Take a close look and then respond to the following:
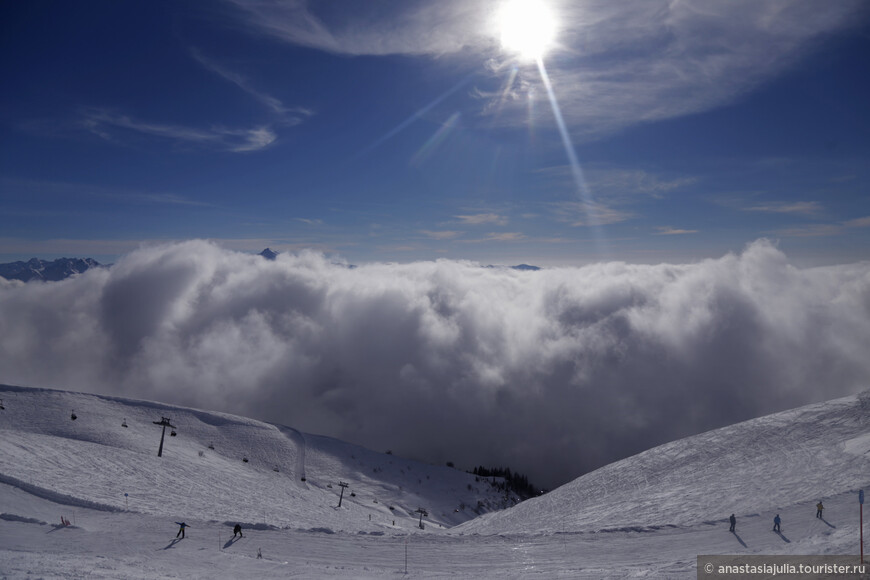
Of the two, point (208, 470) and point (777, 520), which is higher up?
point (777, 520)

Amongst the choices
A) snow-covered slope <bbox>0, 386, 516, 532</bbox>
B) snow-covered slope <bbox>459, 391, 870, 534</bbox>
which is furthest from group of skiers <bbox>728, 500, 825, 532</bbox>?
snow-covered slope <bbox>0, 386, 516, 532</bbox>

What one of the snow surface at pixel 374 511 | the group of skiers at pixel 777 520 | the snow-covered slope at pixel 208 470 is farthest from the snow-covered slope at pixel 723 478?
the snow-covered slope at pixel 208 470

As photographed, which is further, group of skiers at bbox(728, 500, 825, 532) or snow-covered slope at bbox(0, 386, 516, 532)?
snow-covered slope at bbox(0, 386, 516, 532)

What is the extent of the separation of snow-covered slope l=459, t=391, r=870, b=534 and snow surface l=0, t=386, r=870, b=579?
0.21 metres

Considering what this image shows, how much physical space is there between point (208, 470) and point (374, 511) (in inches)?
788

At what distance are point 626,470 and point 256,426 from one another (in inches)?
2328

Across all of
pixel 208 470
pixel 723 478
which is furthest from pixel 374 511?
pixel 723 478

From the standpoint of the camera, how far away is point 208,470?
46.2 meters

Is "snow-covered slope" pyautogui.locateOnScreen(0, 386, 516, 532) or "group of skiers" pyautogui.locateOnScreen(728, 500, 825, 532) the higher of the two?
"group of skiers" pyautogui.locateOnScreen(728, 500, 825, 532)

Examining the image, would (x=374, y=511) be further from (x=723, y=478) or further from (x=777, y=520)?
(x=777, y=520)

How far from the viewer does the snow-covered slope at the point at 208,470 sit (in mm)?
31688

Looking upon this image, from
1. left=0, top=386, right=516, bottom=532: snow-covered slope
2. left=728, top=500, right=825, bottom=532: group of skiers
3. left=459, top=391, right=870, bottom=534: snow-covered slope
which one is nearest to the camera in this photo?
left=728, top=500, right=825, bottom=532: group of skiers

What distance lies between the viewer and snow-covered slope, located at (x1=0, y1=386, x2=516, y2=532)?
104 feet

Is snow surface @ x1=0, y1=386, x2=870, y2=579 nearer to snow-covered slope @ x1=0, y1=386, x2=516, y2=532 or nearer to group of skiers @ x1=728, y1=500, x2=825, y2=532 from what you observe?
snow-covered slope @ x1=0, y1=386, x2=516, y2=532
